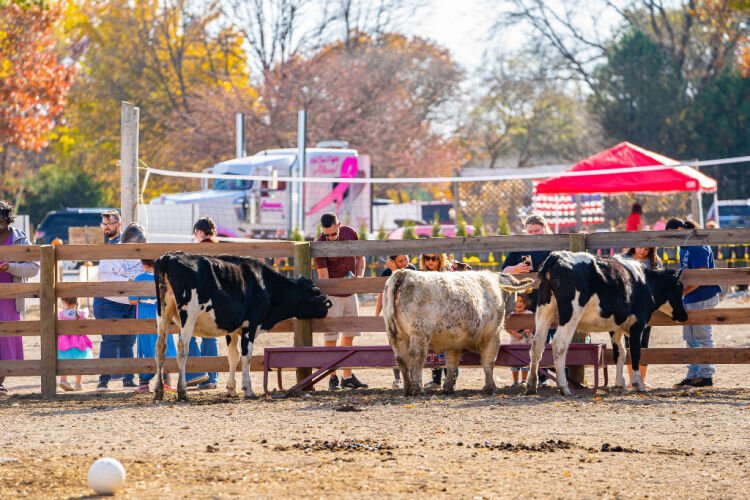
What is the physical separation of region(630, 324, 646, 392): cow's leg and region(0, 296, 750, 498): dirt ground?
30 centimetres

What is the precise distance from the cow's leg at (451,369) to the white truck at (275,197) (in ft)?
58.3

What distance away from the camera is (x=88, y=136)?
5247 cm

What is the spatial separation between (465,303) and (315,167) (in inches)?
838

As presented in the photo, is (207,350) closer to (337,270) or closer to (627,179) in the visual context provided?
(337,270)

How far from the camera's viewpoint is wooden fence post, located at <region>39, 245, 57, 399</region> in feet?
40.6

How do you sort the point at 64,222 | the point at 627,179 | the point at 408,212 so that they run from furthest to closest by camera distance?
the point at 408,212 < the point at 64,222 < the point at 627,179

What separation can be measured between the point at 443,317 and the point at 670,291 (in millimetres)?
2317

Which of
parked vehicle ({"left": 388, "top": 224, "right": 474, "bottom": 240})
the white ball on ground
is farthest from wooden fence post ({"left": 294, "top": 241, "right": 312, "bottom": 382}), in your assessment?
parked vehicle ({"left": 388, "top": 224, "right": 474, "bottom": 240})

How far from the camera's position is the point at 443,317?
11.2 meters

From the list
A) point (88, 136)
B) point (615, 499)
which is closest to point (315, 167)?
point (88, 136)

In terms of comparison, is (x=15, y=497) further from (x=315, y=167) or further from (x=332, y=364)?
(x=315, y=167)

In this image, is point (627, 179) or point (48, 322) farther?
point (627, 179)

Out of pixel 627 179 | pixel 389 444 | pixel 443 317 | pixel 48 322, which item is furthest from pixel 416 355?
pixel 627 179

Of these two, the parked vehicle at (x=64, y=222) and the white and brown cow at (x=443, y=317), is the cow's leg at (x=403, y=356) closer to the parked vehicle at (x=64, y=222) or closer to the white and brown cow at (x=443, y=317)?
the white and brown cow at (x=443, y=317)
